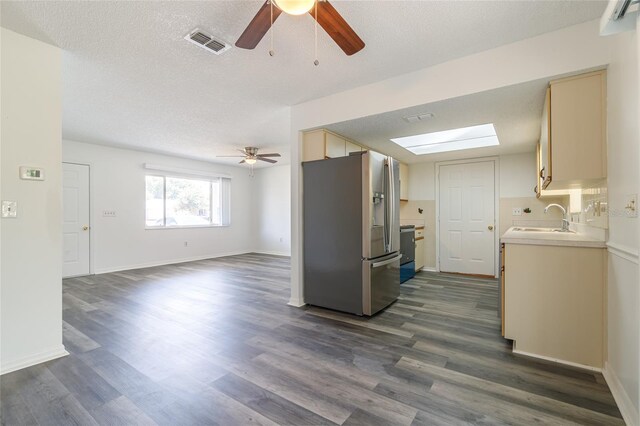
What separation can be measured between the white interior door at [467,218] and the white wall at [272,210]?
4050mm

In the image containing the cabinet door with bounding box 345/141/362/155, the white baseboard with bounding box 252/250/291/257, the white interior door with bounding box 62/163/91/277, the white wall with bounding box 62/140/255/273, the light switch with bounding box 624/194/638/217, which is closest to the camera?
the light switch with bounding box 624/194/638/217

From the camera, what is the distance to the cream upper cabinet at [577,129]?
2029 millimetres

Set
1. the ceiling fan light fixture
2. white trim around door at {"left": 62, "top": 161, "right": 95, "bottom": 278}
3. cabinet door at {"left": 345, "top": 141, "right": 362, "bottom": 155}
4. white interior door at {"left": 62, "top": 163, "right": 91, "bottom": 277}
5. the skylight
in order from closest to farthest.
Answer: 1. the ceiling fan light fixture
2. cabinet door at {"left": 345, "top": 141, "right": 362, "bottom": 155}
3. the skylight
4. white interior door at {"left": 62, "top": 163, "right": 91, "bottom": 277}
5. white trim around door at {"left": 62, "top": 161, "right": 95, "bottom": 278}

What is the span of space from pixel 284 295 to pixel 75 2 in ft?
11.6

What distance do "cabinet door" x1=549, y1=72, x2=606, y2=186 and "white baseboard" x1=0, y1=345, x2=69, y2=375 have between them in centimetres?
417

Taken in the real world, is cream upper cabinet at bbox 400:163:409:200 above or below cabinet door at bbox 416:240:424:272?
above

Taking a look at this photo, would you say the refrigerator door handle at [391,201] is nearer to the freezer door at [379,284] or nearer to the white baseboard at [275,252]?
the freezer door at [379,284]

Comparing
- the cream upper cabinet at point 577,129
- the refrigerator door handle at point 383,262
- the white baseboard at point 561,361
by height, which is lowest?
the white baseboard at point 561,361

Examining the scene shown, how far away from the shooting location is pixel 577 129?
209cm

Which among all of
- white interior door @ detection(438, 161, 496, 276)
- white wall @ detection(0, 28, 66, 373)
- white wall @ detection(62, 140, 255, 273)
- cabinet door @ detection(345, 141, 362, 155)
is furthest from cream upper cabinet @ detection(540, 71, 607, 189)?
white wall @ detection(62, 140, 255, 273)

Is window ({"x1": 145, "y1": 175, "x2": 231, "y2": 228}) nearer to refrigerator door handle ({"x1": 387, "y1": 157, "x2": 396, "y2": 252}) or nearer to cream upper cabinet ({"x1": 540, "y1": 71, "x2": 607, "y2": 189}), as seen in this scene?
refrigerator door handle ({"x1": 387, "y1": 157, "x2": 396, "y2": 252})

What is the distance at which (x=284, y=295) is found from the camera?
4016 millimetres

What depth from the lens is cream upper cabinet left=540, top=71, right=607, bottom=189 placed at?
2029mm

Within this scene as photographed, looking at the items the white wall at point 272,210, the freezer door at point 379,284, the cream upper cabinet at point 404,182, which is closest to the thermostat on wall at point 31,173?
the freezer door at point 379,284
